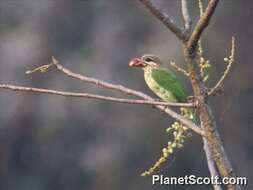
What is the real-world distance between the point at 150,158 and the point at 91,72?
183 cm

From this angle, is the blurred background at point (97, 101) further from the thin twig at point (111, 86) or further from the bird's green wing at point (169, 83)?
the thin twig at point (111, 86)

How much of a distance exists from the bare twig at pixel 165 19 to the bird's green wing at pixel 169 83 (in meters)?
2.00

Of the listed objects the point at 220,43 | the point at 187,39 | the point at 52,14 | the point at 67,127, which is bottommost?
the point at 187,39

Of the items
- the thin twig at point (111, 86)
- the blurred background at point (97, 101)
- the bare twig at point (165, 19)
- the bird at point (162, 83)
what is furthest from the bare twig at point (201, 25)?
the blurred background at point (97, 101)

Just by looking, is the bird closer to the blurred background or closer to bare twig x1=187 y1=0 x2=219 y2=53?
bare twig x1=187 y1=0 x2=219 y2=53

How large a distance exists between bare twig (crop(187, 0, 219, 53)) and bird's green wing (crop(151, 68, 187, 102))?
1989 millimetres

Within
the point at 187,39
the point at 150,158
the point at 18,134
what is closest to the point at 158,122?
the point at 150,158

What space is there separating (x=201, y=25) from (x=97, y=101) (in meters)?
12.6

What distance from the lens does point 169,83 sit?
12.8 feet

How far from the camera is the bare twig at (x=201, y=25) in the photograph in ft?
5.80

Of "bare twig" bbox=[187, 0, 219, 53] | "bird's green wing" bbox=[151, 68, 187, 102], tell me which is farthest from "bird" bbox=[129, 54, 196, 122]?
"bare twig" bbox=[187, 0, 219, 53]

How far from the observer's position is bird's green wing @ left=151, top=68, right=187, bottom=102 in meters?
3.84

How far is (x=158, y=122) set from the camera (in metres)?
13.8

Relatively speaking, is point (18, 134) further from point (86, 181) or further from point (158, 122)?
point (158, 122)
